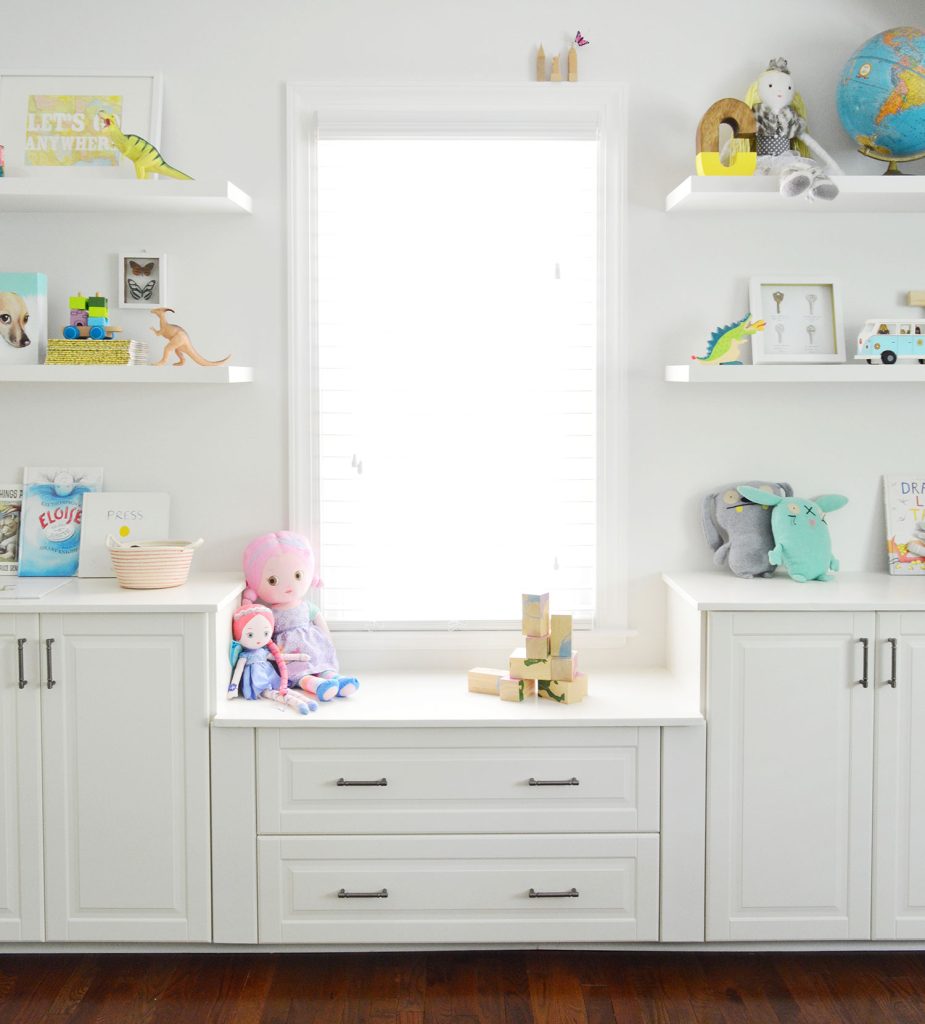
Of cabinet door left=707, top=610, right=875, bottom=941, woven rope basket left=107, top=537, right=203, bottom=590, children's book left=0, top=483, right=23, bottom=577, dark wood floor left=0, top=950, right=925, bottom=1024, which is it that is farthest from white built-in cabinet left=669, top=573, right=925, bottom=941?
children's book left=0, top=483, right=23, bottom=577

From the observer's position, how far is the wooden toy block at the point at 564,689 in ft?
9.04

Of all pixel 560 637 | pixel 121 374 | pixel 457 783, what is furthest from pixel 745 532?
→ pixel 121 374

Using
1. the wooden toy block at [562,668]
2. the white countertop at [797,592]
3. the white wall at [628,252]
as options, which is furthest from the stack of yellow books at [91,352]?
the white countertop at [797,592]

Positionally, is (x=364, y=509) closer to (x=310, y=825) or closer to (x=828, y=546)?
(x=310, y=825)

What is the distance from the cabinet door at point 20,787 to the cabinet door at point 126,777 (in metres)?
0.03

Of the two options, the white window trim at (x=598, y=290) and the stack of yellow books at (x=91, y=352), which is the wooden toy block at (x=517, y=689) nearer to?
the white window trim at (x=598, y=290)

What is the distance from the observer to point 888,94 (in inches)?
109

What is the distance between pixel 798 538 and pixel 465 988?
52.3 inches

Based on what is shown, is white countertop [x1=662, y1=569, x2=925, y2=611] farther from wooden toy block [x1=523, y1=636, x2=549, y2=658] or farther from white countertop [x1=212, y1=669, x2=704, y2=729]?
wooden toy block [x1=523, y1=636, x2=549, y2=658]

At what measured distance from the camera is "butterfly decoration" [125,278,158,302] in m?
2.99

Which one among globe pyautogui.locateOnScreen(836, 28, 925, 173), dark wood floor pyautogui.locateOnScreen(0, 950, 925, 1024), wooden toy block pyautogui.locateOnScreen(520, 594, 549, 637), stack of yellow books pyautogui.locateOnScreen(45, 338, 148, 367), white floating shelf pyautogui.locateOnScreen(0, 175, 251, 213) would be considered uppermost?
globe pyautogui.locateOnScreen(836, 28, 925, 173)

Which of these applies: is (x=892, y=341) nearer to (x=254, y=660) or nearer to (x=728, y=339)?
(x=728, y=339)

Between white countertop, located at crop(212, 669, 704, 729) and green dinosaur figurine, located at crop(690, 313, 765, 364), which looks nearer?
white countertop, located at crop(212, 669, 704, 729)

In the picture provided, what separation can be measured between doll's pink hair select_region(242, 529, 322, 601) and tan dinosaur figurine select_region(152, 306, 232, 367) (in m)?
0.45
